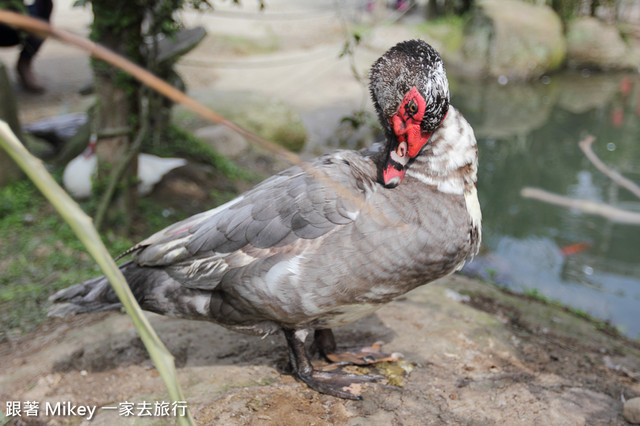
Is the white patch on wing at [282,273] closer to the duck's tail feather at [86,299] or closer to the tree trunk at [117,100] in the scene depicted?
the duck's tail feather at [86,299]

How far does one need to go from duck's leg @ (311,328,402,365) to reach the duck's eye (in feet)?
4.13

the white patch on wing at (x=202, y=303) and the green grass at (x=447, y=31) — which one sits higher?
the green grass at (x=447, y=31)

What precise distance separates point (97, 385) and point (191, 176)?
2.97 m

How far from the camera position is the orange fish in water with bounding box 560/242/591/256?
5.79 meters

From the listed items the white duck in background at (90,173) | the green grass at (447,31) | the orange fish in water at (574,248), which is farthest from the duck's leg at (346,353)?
the green grass at (447,31)

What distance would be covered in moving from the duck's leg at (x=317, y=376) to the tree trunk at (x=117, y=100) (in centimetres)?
229

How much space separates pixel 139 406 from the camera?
2492 millimetres

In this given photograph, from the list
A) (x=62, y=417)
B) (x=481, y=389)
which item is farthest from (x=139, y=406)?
(x=481, y=389)

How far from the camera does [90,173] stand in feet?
14.8

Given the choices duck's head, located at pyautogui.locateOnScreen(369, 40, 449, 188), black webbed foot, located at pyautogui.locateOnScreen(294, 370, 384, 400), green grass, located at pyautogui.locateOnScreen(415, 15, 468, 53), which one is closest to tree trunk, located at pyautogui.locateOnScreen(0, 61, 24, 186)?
black webbed foot, located at pyautogui.locateOnScreen(294, 370, 384, 400)

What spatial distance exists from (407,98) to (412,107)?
4cm

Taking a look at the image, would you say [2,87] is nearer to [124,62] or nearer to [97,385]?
[97,385]

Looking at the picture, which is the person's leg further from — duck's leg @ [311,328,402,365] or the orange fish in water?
the orange fish in water

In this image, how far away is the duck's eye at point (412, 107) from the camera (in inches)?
89.4
